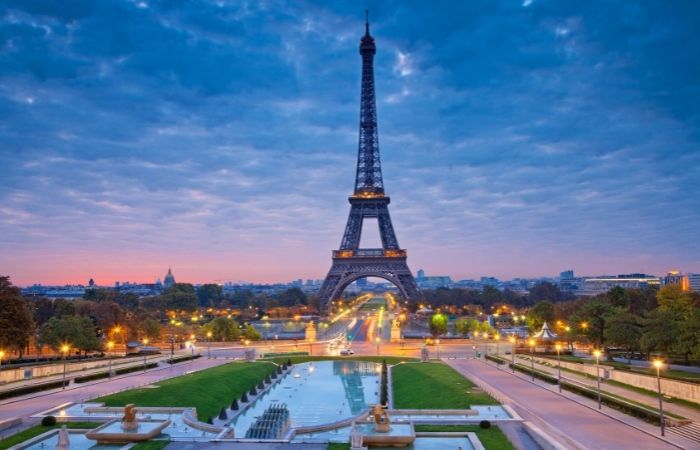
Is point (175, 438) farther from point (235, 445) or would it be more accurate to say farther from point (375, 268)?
point (375, 268)

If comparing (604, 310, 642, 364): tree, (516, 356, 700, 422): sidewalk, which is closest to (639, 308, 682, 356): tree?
(604, 310, 642, 364): tree

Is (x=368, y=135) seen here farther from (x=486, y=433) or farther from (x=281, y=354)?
(x=486, y=433)

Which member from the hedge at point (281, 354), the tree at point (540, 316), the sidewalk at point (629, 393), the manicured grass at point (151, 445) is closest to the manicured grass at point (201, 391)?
the manicured grass at point (151, 445)

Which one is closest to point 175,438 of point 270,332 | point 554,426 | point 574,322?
point 554,426

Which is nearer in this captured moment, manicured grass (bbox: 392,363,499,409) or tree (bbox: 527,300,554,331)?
manicured grass (bbox: 392,363,499,409)

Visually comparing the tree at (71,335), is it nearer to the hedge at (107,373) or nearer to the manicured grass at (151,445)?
the hedge at (107,373)

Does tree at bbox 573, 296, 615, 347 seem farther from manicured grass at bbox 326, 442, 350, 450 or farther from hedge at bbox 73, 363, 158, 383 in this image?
hedge at bbox 73, 363, 158, 383
